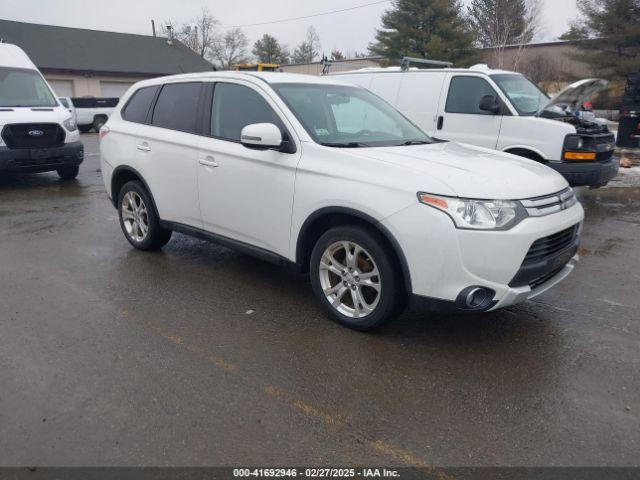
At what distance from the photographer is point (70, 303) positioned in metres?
4.57

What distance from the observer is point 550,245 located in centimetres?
373

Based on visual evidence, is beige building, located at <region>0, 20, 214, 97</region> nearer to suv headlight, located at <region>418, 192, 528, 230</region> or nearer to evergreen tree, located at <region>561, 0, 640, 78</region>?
evergreen tree, located at <region>561, 0, 640, 78</region>

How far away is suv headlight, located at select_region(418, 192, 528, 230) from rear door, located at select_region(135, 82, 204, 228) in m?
2.41

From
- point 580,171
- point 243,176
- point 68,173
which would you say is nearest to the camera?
point 243,176

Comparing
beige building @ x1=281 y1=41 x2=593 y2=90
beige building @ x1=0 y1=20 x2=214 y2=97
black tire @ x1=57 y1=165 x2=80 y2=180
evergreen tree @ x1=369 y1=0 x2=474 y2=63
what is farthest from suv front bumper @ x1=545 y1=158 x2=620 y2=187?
beige building @ x1=0 y1=20 x2=214 y2=97

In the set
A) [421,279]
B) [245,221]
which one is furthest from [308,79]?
[421,279]

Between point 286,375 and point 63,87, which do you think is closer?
point 286,375

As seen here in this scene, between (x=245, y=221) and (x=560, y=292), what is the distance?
112 inches

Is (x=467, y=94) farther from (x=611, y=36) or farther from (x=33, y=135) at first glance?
(x=611, y=36)

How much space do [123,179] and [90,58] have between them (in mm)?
36857

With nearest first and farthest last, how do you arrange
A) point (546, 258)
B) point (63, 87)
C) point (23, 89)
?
point (546, 258)
point (23, 89)
point (63, 87)

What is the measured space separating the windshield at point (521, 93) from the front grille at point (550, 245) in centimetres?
419

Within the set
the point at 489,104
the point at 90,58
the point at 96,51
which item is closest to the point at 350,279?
the point at 489,104

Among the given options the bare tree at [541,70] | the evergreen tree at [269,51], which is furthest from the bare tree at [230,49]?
the bare tree at [541,70]
